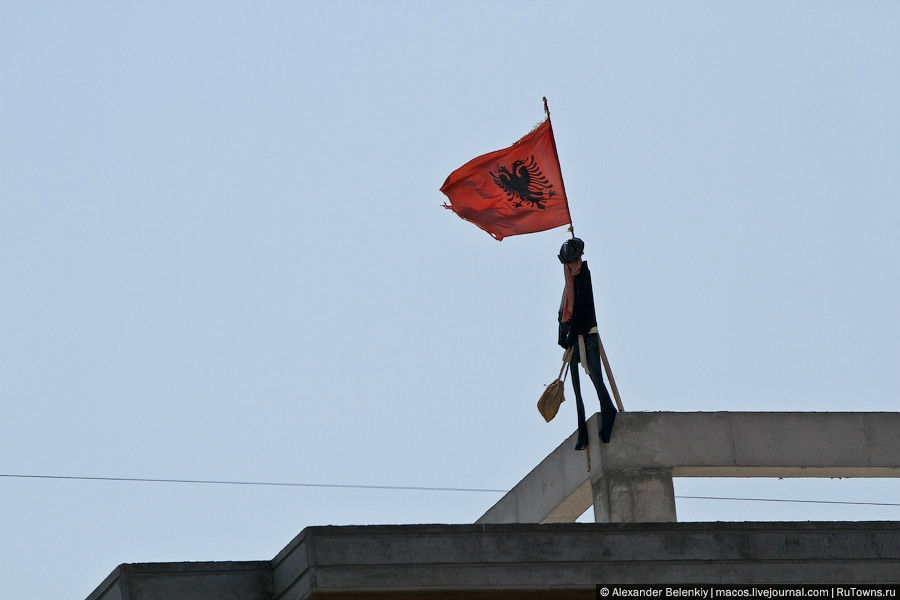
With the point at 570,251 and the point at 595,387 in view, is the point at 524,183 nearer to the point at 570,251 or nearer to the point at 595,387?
the point at 570,251

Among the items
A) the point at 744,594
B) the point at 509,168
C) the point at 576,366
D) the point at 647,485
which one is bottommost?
the point at 744,594

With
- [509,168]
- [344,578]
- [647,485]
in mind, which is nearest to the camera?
[344,578]

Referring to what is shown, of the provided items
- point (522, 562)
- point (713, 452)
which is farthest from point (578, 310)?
point (522, 562)

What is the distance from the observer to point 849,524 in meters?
20.6

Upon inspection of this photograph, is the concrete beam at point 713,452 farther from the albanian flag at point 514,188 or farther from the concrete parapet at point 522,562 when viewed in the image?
the albanian flag at point 514,188

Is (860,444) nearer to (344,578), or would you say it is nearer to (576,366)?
(576,366)

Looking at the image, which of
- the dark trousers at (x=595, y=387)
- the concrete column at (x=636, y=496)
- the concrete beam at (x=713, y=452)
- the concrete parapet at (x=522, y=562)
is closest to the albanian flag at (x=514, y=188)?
the dark trousers at (x=595, y=387)

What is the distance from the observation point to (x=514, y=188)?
25.6m

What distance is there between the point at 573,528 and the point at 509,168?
7128 millimetres

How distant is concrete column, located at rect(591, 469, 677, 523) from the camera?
22953 mm

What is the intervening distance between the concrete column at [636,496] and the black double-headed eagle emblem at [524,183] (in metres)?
4.32

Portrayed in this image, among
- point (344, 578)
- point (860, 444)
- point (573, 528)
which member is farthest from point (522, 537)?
point (860, 444)

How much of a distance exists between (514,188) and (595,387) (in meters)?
3.58

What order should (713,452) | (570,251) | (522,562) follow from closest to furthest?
(522,562) → (713,452) → (570,251)
